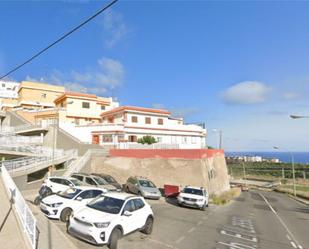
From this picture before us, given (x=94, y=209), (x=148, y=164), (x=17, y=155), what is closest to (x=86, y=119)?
(x=17, y=155)

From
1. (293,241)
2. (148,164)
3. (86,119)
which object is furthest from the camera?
(86,119)

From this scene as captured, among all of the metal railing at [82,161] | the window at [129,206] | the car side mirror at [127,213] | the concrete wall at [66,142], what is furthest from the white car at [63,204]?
the concrete wall at [66,142]

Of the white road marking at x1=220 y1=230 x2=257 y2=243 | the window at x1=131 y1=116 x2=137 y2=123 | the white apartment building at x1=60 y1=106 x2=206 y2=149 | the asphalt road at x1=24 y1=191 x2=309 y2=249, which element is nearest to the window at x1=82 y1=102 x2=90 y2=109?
the white apartment building at x1=60 y1=106 x2=206 y2=149

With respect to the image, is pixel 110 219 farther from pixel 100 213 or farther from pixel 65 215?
pixel 65 215

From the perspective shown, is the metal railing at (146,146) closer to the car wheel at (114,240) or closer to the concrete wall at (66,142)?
the concrete wall at (66,142)

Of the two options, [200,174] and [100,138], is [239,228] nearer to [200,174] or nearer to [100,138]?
[200,174]

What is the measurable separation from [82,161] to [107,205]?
69.9 feet

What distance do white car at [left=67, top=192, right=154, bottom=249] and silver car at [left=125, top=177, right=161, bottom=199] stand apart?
34.4ft

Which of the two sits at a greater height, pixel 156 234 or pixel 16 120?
pixel 16 120

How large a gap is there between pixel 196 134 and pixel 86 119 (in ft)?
65.2

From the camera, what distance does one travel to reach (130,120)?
146ft

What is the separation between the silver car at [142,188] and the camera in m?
22.7

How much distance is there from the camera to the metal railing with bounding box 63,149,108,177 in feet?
95.6

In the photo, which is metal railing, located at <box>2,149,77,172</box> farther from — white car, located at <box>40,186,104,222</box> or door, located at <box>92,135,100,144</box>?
white car, located at <box>40,186,104,222</box>
